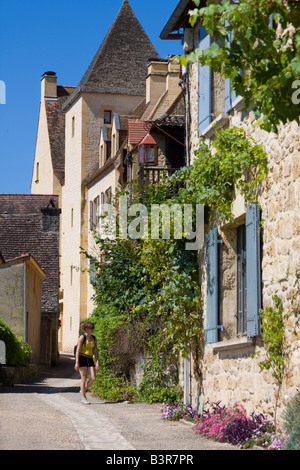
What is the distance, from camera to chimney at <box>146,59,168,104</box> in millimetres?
37781

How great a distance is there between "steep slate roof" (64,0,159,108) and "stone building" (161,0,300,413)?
3246cm

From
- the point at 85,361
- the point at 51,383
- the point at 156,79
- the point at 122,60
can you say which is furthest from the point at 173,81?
the point at 85,361

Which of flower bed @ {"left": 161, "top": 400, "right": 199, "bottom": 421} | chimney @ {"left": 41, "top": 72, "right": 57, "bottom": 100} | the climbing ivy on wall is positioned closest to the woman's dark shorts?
the climbing ivy on wall

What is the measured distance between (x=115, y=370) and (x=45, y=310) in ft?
56.2

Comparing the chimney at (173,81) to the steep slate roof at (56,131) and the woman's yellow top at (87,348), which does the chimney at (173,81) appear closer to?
the steep slate roof at (56,131)

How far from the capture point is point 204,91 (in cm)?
1246

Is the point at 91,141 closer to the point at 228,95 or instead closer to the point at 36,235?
the point at 36,235

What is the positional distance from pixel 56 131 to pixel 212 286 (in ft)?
140

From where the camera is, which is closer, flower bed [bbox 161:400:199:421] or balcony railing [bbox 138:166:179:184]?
flower bed [bbox 161:400:199:421]

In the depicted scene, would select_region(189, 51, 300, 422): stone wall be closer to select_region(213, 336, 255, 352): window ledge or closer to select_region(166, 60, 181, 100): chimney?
select_region(213, 336, 255, 352): window ledge

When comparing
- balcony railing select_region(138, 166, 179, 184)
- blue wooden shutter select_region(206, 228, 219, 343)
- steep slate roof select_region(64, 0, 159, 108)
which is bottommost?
blue wooden shutter select_region(206, 228, 219, 343)

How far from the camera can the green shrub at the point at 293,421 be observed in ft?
24.0
